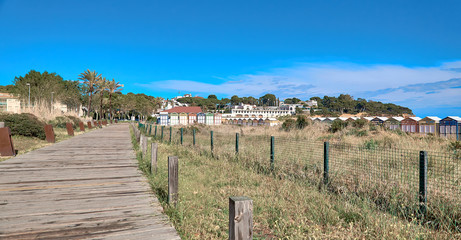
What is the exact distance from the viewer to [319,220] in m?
4.27

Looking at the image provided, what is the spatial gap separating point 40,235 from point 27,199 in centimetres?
207

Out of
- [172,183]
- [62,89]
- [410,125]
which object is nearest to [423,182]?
[172,183]

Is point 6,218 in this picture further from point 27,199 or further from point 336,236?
point 336,236

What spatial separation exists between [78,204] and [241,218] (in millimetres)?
3907

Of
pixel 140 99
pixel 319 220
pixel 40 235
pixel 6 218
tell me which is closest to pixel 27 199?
pixel 6 218

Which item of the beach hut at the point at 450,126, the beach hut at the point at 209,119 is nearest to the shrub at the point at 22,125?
the beach hut at the point at 450,126

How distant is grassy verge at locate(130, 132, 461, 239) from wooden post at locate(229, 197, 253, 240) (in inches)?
62.0

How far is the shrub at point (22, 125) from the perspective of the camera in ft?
49.3

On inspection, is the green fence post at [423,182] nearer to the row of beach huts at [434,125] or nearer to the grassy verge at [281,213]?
the grassy verge at [281,213]

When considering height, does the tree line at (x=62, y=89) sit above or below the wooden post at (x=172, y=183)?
above

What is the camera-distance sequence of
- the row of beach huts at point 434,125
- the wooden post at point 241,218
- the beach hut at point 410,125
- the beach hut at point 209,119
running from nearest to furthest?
the wooden post at point 241,218
the row of beach huts at point 434,125
the beach hut at point 410,125
the beach hut at point 209,119

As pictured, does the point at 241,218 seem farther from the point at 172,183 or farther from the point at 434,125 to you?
the point at 434,125

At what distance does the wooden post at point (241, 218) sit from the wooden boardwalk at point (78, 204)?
66.2 inches

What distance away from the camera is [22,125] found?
1537cm
